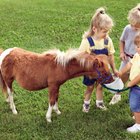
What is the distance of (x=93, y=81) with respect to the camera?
15.5 ft

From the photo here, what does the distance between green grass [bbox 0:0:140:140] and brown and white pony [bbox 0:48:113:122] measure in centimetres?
28

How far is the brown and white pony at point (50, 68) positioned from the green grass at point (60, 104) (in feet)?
0.93

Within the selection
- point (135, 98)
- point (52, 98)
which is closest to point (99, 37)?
point (135, 98)

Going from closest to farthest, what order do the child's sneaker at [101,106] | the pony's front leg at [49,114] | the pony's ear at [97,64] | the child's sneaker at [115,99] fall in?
the pony's ear at [97,64], the pony's front leg at [49,114], the child's sneaker at [101,106], the child's sneaker at [115,99]

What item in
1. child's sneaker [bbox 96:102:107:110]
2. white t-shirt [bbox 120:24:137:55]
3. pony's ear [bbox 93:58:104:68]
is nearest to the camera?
pony's ear [bbox 93:58:104:68]

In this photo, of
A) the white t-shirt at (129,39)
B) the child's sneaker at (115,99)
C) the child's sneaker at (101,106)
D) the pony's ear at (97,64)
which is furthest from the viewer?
the child's sneaker at (115,99)

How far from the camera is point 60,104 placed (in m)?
5.21

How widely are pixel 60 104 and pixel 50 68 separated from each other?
899mm

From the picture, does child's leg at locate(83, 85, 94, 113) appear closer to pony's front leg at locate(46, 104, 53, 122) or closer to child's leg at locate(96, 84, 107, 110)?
child's leg at locate(96, 84, 107, 110)

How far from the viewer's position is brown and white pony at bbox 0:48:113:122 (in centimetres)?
433

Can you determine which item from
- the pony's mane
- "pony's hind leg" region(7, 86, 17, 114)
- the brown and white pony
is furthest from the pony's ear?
"pony's hind leg" region(7, 86, 17, 114)

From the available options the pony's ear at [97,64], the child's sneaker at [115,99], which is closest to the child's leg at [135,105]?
the pony's ear at [97,64]

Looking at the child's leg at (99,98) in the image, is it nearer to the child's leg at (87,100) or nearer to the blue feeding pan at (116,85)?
the child's leg at (87,100)

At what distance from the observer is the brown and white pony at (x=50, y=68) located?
14.2ft
